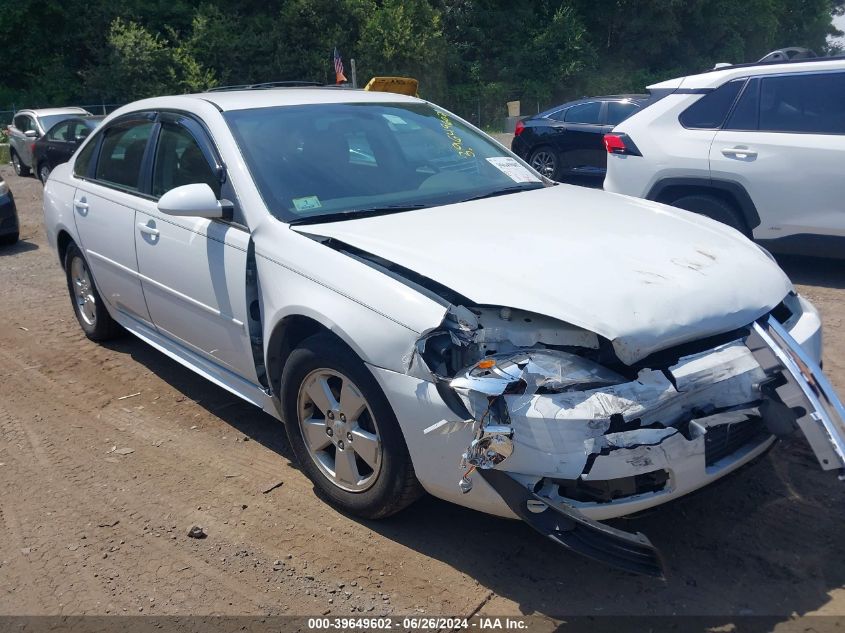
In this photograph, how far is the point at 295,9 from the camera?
3180 cm

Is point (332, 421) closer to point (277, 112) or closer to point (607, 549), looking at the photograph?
point (607, 549)

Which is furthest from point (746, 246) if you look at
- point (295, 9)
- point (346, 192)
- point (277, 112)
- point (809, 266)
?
point (295, 9)

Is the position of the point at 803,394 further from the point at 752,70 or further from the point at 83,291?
the point at 83,291

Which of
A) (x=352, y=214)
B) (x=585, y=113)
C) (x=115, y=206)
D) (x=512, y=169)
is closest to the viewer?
(x=352, y=214)

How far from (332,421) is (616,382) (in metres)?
1.23

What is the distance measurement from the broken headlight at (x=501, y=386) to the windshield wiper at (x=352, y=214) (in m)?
1.20

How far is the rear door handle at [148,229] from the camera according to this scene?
174 inches

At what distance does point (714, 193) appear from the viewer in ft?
22.1

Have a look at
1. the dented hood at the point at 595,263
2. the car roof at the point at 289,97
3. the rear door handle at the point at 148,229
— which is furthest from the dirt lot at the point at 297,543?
the car roof at the point at 289,97

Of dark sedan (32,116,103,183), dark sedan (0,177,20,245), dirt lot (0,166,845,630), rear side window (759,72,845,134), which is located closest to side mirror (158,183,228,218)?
dirt lot (0,166,845,630)

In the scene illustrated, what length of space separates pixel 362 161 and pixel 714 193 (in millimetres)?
3786

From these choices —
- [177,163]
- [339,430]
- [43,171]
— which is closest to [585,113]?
[177,163]

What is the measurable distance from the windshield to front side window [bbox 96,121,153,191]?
3.07 feet

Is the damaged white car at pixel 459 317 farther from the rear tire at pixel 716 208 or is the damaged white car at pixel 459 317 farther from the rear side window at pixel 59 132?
the rear side window at pixel 59 132
